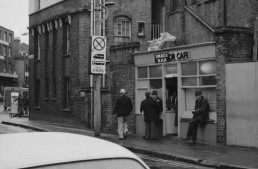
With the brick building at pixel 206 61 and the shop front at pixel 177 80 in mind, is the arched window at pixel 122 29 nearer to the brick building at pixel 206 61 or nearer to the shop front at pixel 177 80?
the brick building at pixel 206 61

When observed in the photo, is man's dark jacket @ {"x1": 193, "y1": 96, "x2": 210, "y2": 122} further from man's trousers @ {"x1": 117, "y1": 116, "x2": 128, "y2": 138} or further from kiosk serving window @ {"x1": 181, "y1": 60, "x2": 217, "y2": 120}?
man's trousers @ {"x1": 117, "y1": 116, "x2": 128, "y2": 138}

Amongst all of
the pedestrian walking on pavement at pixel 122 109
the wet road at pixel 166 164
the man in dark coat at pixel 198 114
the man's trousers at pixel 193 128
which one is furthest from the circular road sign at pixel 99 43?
the wet road at pixel 166 164

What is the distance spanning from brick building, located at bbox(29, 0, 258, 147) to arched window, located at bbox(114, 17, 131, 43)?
0.06 metres

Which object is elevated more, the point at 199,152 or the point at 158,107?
the point at 158,107

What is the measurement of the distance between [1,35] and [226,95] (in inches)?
3071

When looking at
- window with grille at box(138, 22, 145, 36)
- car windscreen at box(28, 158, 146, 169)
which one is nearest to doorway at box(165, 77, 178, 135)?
window with grille at box(138, 22, 145, 36)

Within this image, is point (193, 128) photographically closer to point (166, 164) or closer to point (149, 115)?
point (149, 115)

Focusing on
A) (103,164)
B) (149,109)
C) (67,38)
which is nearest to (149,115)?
(149,109)

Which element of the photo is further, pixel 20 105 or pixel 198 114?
pixel 20 105

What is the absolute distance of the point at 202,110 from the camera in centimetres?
1529

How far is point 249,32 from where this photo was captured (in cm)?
1515

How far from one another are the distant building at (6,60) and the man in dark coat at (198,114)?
246 ft

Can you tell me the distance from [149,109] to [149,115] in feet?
0.76

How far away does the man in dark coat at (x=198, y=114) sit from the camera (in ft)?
50.3
